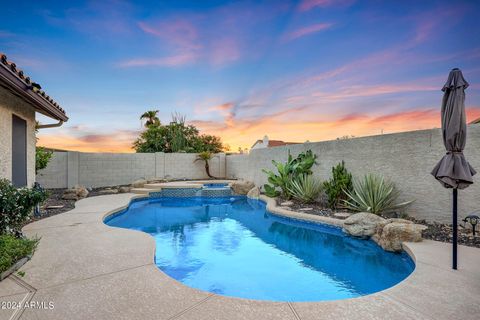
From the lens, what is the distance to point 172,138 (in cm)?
2392

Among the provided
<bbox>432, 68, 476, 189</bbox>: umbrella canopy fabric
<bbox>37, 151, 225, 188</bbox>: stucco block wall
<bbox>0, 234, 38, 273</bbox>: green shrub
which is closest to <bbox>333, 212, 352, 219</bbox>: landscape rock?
<bbox>432, 68, 476, 189</bbox>: umbrella canopy fabric

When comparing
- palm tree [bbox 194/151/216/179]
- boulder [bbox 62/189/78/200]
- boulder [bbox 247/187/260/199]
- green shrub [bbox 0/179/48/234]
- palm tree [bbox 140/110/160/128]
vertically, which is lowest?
boulder [bbox 247/187/260/199]

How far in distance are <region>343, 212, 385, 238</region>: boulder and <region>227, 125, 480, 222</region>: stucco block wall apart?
1.56m

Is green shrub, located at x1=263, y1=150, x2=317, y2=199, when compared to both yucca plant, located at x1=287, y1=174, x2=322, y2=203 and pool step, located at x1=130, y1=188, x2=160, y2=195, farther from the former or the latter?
pool step, located at x1=130, y1=188, x2=160, y2=195

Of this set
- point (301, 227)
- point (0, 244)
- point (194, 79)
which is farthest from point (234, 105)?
point (0, 244)

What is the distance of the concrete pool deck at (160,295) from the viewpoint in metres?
2.45

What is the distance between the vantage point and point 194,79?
12.4 meters

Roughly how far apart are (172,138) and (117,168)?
8.46 meters

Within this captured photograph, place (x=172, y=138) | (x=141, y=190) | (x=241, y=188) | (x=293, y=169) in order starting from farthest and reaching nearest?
(x=172, y=138) → (x=241, y=188) → (x=141, y=190) → (x=293, y=169)

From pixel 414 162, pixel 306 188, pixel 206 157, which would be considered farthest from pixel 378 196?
pixel 206 157

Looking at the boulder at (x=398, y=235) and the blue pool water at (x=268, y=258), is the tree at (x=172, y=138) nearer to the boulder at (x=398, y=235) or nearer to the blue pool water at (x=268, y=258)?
the blue pool water at (x=268, y=258)

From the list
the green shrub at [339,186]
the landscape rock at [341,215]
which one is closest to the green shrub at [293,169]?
the green shrub at [339,186]

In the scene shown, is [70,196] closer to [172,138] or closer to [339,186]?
[339,186]

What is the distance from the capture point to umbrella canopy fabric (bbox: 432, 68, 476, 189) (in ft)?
11.5
